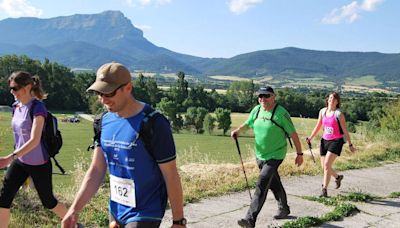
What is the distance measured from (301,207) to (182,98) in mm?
110914

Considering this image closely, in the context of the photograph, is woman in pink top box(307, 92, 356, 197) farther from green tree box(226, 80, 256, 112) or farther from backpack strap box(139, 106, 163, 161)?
green tree box(226, 80, 256, 112)

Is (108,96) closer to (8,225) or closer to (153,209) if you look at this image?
(153,209)

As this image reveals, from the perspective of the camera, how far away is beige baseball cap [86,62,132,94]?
292 cm

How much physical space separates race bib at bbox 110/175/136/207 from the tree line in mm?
72828

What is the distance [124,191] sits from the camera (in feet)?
10.4

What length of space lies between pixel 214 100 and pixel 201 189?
10860cm

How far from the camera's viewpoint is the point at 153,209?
10.3 feet

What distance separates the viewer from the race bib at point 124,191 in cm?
314

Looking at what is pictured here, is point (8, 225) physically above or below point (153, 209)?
below

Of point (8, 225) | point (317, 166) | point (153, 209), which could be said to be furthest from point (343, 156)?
point (153, 209)

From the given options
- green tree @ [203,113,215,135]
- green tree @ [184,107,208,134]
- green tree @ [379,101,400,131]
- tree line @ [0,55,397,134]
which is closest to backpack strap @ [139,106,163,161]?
green tree @ [379,101,400,131]

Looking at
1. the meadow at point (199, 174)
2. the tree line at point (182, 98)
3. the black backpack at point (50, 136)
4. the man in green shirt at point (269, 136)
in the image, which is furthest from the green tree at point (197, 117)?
the black backpack at point (50, 136)

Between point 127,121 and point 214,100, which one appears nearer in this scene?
point 127,121

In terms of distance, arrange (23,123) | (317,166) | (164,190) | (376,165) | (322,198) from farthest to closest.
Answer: (376,165), (317,166), (322,198), (23,123), (164,190)
